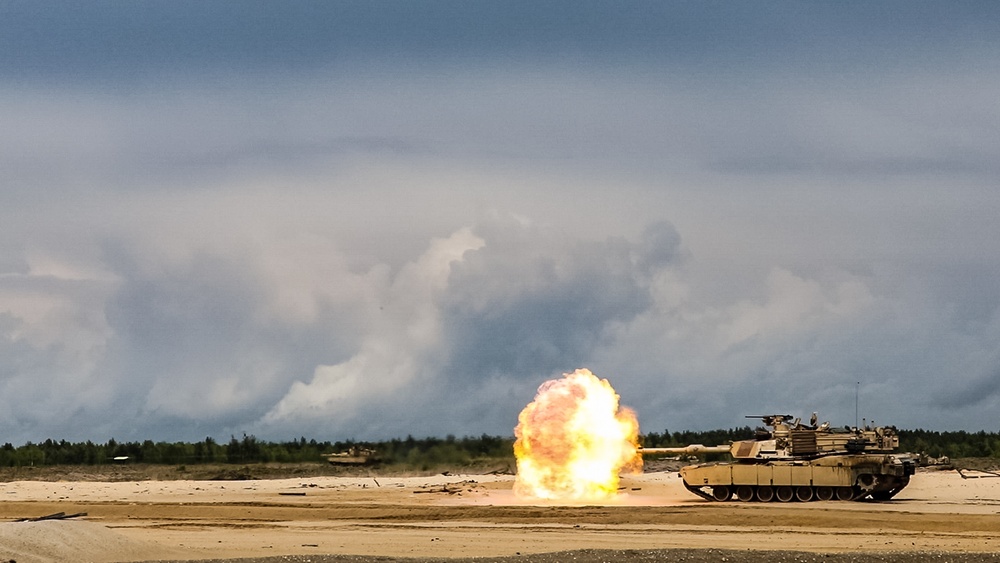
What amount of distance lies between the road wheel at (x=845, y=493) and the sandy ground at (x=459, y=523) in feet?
3.60

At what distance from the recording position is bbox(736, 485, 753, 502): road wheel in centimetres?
5284

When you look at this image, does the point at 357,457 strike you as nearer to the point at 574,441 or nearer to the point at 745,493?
the point at 574,441

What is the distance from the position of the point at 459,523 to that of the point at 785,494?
49.8ft

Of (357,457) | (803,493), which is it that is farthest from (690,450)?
(357,457)

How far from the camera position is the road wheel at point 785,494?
52.2 m

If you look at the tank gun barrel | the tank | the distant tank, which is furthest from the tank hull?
the distant tank

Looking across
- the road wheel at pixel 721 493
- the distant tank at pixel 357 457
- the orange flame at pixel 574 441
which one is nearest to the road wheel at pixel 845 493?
the road wheel at pixel 721 493

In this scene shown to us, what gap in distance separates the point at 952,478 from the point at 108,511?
37.2 meters

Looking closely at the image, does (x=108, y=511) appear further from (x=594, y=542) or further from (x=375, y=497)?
(x=594, y=542)

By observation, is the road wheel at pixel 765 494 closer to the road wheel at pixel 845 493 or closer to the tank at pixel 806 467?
the tank at pixel 806 467

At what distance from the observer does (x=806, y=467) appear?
52.0m

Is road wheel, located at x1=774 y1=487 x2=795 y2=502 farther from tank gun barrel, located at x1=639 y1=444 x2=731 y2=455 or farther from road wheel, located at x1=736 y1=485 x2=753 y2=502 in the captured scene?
tank gun barrel, located at x1=639 y1=444 x2=731 y2=455

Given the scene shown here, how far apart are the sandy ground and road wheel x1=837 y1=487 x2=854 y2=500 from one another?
1.10 m

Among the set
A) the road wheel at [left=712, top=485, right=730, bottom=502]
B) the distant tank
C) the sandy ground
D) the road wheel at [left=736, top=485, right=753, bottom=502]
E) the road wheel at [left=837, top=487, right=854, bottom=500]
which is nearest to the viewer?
the sandy ground
